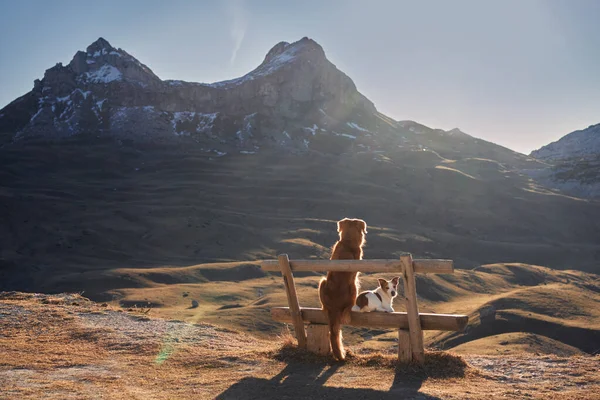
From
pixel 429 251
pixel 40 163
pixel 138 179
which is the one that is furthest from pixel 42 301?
pixel 40 163

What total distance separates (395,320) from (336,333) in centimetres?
137

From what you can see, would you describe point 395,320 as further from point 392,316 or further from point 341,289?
point 341,289

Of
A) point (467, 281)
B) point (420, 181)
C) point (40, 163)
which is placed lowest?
point (467, 281)

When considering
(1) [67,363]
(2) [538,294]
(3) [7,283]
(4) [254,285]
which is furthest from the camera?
(3) [7,283]

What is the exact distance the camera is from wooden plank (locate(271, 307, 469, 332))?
10.3 metres

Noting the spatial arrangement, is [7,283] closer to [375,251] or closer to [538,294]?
[375,251]

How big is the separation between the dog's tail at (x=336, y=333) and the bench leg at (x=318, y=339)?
274 mm

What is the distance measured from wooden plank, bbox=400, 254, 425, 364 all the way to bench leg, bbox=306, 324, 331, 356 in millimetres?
2090

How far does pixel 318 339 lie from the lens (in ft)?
39.0

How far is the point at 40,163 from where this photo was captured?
188 meters

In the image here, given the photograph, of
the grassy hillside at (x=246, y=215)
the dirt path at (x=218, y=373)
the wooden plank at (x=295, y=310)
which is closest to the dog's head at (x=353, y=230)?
the wooden plank at (x=295, y=310)

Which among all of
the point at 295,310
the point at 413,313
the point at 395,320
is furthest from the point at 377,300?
the point at 295,310

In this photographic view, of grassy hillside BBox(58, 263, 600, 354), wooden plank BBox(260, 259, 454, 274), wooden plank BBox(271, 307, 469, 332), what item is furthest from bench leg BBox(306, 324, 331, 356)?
grassy hillside BBox(58, 263, 600, 354)

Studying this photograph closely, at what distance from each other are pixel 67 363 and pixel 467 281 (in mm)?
85609
